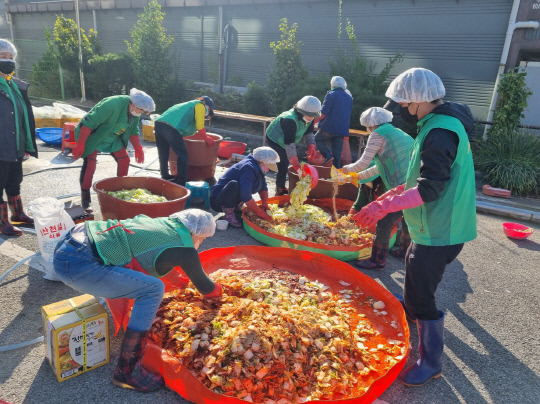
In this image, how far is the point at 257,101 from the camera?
42.2 feet

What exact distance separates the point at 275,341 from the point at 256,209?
8.80ft

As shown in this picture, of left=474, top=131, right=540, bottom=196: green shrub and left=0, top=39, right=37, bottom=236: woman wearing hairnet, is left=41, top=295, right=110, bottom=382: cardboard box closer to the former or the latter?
left=0, top=39, right=37, bottom=236: woman wearing hairnet

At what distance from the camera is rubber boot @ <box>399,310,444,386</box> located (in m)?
2.85

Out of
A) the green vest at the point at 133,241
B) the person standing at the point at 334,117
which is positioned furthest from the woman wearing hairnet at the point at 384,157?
the person standing at the point at 334,117

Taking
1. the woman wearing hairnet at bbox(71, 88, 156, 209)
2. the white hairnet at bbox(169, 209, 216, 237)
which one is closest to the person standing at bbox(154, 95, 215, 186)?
the woman wearing hairnet at bbox(71, 88, 156, 209)

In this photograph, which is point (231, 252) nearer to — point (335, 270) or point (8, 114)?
point (335, 270)

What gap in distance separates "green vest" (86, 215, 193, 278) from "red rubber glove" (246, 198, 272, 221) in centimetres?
255

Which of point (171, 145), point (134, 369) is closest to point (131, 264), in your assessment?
point (134, 369)

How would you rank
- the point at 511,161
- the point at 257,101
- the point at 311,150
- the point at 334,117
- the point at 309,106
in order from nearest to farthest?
the point at 309,106, the point at 311,150, the point at 334,117, the point at 511,161, the point at 257,101

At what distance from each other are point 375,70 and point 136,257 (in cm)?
1094

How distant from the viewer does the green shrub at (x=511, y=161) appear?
7996 millimetres

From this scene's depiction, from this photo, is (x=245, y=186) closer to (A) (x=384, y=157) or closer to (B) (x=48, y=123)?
(A) (x=384, y=157)

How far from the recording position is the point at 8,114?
14.3 feet

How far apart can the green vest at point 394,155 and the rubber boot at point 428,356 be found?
6.13 ft
